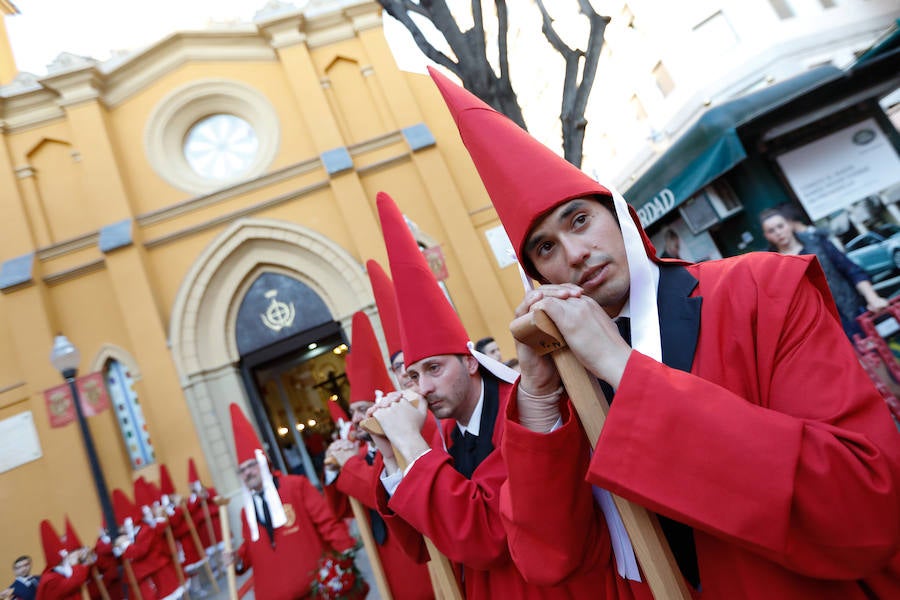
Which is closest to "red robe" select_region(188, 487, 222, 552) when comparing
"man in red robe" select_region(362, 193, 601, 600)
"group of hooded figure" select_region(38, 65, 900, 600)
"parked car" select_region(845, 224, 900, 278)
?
"man in red robe" select_region(362, 193, 601, 600)

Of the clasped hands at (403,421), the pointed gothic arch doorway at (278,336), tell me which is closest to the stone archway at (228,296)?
the pointed gothic arch doorway at (278,336)

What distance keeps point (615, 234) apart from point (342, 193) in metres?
10.4

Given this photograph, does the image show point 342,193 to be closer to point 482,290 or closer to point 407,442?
point 482,290

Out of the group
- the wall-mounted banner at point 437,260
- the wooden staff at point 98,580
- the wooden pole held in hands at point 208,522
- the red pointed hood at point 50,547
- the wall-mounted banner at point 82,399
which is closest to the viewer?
the wooden staff at point 98,580

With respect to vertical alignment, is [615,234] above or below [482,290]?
below

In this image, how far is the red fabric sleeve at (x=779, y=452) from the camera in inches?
32.9

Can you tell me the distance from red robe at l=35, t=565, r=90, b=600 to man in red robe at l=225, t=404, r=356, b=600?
3.05 metres

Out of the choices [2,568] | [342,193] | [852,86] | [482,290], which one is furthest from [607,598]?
[2,568]

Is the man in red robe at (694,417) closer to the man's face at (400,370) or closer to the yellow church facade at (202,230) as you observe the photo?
the man's face at (400,370)

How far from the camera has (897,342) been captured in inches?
171

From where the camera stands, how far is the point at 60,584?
6070 millimetres

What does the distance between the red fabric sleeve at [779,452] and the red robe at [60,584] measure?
24.7 ft

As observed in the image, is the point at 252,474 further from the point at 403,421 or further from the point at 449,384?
the point at 403,421

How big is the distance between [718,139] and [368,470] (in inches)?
182
